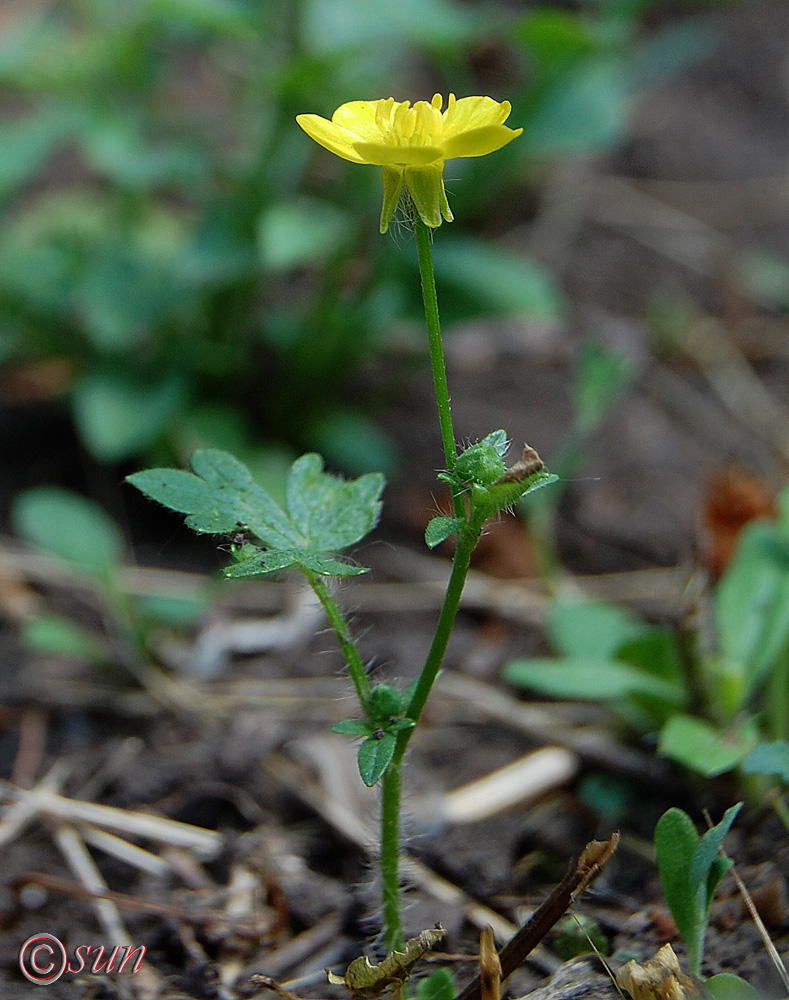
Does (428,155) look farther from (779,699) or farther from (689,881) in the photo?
(779,699)

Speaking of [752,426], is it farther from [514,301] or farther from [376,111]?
[376,111]

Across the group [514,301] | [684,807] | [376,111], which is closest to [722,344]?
[514,301]

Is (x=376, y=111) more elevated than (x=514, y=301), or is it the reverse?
(x=514, y=301)

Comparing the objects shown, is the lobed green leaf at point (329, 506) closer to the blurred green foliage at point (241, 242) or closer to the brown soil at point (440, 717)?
the brown soil at point (440, 717)

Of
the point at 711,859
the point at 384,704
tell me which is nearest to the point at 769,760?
the point at 711,859

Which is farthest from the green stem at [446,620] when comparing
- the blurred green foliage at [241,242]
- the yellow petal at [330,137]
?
the blurred green foliage at [241,242]

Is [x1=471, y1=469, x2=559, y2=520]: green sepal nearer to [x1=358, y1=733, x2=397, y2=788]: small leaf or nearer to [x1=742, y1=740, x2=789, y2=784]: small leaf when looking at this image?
[x1=358, y1=733, x2=397, y2=788]: small leaf
